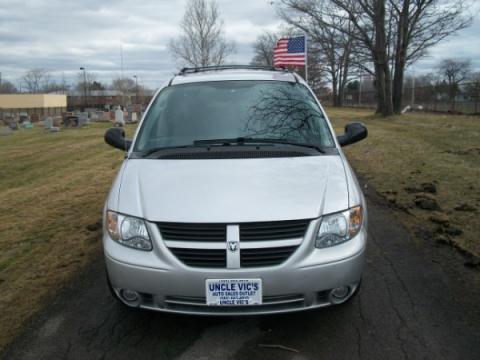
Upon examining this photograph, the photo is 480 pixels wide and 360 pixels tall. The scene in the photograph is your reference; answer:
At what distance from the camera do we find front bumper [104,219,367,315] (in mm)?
2883

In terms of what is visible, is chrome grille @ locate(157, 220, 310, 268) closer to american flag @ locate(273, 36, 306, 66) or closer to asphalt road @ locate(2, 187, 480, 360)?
asphalt road @ locate(2, 187, 480, 360)

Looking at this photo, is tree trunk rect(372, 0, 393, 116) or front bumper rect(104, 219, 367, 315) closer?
front bumper rect(104, 219, 367, 315)

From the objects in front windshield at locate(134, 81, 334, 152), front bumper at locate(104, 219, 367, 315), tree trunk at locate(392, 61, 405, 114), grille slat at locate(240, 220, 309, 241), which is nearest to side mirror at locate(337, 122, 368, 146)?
front windshield at locate(134, 81, 334, 152)

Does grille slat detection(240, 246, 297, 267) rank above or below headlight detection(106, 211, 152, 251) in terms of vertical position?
below

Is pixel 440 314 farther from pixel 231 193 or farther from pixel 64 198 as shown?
pixel 64 198

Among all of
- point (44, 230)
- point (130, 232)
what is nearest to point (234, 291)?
point (130, 232)

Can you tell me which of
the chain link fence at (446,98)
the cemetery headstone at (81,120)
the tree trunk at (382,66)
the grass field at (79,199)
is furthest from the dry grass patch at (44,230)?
the chain link fence at (446,98)

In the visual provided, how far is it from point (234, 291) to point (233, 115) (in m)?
1.92

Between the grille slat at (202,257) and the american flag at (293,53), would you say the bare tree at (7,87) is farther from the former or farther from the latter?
the grille slat at (202,257)

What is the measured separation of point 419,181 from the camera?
25.5 feet

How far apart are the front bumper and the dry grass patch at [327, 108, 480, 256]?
7.60 feet

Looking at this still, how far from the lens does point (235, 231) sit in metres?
2.91

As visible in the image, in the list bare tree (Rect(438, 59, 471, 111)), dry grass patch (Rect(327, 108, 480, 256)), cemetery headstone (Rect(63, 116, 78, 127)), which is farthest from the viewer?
bare tree (Rect(438, 59, 471, 111))

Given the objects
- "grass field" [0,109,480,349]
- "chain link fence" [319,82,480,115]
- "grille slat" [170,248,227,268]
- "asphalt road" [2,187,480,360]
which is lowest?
"asphalt road" [2,187,480,360]
